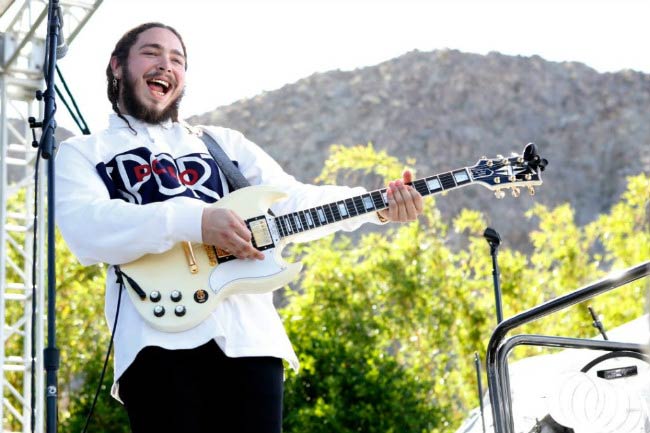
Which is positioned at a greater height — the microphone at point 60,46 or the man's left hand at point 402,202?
the microphone at point 60,46

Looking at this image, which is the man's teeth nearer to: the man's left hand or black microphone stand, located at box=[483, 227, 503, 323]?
the man's left hand

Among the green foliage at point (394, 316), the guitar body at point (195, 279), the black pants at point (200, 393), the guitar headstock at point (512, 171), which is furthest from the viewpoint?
the green foliage at point (394, 316)

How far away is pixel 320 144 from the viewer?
116ft

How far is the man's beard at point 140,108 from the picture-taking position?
267cm

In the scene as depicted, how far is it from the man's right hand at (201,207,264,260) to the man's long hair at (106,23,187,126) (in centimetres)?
41

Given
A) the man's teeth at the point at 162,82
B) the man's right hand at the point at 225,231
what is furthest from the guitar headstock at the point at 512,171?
the man's teeth at the point at 162,82

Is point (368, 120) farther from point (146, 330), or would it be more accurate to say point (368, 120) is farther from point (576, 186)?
point (146, 330)

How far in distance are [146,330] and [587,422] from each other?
1271mm

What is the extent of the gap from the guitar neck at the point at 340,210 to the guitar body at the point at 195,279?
10 centimetres

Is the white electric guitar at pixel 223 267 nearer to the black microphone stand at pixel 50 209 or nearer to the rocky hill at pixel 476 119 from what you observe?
the black microphone stand at pixel 50 209

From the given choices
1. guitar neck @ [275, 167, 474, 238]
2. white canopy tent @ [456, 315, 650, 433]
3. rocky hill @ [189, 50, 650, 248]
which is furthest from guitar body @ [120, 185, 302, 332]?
rocky hill @ [189, 50, 650, 248]

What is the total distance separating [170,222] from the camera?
7.88 feet

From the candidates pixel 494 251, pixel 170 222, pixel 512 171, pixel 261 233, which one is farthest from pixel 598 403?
pixel 170 222

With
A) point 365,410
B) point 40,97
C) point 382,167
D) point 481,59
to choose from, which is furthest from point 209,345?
point 481,59
